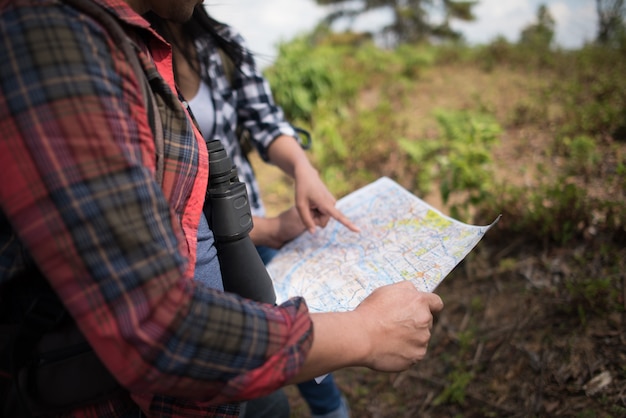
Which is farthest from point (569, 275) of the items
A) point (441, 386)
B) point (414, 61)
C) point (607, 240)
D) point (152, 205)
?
point (414, 61)

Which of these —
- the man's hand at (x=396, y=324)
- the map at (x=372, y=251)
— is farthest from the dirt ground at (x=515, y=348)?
the man's hand at (x=396, y=324)

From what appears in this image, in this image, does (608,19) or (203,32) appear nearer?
(203,32)

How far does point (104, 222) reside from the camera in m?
0.59

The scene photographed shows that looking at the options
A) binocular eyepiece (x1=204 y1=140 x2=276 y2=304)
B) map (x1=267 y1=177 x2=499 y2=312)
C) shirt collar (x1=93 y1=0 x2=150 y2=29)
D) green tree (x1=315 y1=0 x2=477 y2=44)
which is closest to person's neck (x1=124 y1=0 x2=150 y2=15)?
shirt collar (x1=93 y1=0 x2=150 y2=29)

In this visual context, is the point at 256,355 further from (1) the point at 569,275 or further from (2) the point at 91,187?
(1) the point at 569,275

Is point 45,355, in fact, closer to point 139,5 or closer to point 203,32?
point 139,5

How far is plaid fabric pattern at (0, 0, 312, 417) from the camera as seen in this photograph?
0.58 meters

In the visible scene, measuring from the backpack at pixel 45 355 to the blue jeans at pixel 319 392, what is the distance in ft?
2.79

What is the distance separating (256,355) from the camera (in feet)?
2.27

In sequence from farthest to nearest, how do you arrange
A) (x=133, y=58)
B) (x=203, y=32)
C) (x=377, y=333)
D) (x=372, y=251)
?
(x=203, y=32) → (x=372, y=251) → (x=377, y=333) → (x=133, y=58)

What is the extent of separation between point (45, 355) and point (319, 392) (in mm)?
1078

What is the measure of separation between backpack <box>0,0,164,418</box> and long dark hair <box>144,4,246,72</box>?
0.74m

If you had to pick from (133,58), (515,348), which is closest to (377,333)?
(133,58)

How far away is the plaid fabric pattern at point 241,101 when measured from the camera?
1529 mm
